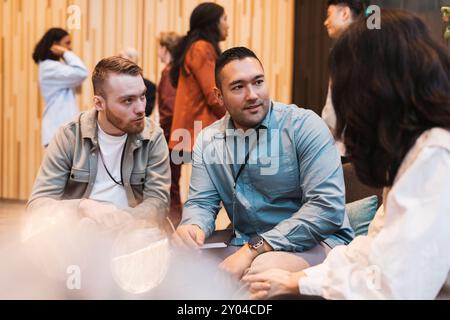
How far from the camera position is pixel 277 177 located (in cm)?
205

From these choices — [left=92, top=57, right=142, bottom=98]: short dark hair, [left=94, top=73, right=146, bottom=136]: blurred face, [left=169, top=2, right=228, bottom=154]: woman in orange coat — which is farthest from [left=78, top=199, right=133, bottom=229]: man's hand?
[left=169, top=2, right=228, bottom=154]: woman in orange coat

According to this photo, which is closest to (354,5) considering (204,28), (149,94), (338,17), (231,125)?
(338,17)

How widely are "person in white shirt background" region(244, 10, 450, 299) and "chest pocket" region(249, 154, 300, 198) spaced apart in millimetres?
743

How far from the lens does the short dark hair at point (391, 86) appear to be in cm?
120

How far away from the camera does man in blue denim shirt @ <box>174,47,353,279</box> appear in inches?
76.4

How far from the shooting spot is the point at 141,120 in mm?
2299

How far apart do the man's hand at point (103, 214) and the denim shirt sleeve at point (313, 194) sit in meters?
0.53

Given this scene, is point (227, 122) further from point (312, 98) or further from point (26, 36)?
point (26, 36)

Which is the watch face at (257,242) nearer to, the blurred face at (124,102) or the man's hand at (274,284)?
the man's hand at (274,284)

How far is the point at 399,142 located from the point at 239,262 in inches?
32.5

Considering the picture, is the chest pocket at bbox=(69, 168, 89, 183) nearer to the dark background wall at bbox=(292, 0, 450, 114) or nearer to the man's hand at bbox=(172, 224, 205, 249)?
the man's hand at bbox=(172, 224, 205, 249)

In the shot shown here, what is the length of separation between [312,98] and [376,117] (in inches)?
134

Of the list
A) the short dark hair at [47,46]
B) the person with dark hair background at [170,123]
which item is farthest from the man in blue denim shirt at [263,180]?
the short dark hair at [47,46]

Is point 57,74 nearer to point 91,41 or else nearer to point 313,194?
point 91,41
